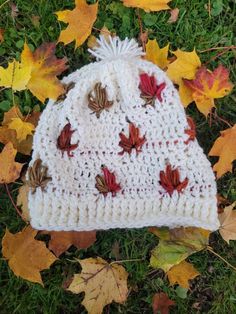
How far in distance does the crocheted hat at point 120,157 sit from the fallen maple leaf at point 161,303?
0.22 m

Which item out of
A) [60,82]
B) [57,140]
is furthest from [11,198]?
[60,82]

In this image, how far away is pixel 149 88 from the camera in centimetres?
124

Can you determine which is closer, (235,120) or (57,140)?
(57,140)

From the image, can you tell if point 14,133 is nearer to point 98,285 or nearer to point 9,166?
point 9,166

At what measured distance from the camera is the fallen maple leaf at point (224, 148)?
1.31m

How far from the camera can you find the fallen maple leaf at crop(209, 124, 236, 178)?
1.31 m

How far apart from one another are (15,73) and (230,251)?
71 cm

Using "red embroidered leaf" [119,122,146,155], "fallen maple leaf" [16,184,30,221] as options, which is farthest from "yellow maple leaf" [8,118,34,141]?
"red embroidered leaf" [119,122,146,155]

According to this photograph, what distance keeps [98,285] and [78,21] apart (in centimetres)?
65

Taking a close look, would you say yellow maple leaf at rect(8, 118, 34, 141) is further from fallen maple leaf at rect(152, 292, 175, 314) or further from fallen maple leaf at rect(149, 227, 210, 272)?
fallen maple leaf at rect(152, 292, 175, 314)

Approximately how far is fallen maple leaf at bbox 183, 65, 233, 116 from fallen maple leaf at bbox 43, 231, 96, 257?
43 cm

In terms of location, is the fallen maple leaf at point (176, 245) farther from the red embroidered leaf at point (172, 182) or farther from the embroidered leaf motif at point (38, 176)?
the embroidered leaf motif at point (38, 176)

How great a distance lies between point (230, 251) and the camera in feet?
4.52

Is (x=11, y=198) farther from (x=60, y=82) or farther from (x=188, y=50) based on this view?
(x=188, y=50)
